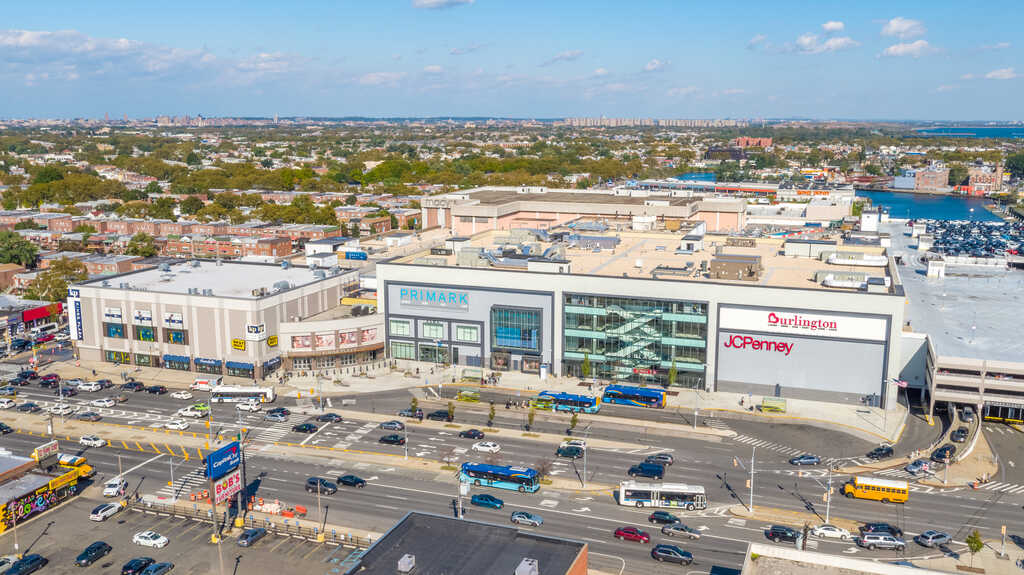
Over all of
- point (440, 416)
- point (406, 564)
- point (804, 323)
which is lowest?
point (440, 416)

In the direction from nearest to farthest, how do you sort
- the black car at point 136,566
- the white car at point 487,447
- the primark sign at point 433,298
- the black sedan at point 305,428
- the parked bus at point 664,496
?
the black car at point 136,566, the parked bus at point 664,496, the white car at point 487,447, the black sedan at point 305,428, the primark sign at point 433,298

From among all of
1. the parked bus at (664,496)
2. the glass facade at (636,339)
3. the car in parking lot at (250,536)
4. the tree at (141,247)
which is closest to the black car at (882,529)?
the parked bus at (664,496)

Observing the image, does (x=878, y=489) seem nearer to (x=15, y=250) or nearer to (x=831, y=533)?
(x=831, y=533)

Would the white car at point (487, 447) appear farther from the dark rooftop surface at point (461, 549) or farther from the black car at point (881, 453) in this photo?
the black car at point (881, 453)

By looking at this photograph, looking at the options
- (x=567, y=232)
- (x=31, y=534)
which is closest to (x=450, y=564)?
(x=31, y=534)

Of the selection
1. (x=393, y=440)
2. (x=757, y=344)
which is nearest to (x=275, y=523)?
(x=393, y=440)

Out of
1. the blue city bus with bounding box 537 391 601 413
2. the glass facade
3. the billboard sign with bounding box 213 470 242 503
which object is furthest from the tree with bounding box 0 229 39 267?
the billboard sign with bounding box 213 470 242 503
